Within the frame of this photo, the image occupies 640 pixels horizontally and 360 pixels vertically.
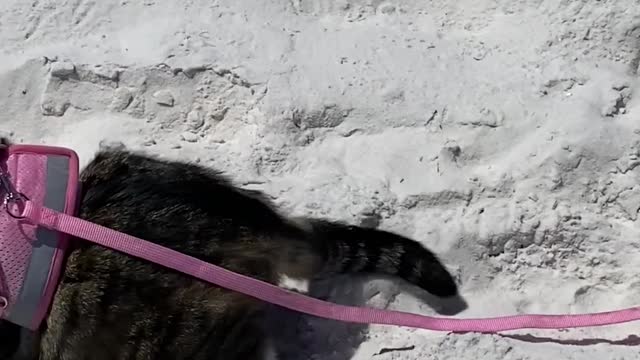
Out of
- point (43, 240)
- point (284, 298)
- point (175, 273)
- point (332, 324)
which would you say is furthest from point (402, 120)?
point (43, 240)

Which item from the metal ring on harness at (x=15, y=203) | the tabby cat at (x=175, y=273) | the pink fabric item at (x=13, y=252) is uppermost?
the metal ring on harness at (x=15, y=203)

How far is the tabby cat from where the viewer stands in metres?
2.10

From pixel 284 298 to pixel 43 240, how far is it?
62 cm

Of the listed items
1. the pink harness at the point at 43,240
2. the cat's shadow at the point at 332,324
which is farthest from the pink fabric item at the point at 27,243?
the cat's shadow at the point at 332,324

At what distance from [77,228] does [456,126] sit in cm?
129

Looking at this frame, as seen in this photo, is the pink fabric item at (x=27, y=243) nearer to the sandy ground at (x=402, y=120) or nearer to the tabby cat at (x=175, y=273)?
the tabby cat at (x=175, y=273)

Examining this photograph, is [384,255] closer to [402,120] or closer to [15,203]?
[402,120]

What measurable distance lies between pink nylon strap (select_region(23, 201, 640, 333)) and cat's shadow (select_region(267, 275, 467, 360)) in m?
0.14

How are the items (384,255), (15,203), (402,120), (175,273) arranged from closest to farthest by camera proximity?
(15,203) → (175,273) → (384,255) → (402,120)

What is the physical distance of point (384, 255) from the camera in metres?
2.44

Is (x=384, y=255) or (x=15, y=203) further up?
(x=15, y=203)

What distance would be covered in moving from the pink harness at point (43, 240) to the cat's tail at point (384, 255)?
1.00 feet

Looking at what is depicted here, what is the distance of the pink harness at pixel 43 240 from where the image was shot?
2.03 meters

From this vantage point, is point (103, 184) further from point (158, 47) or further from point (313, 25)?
point (313, 25)
